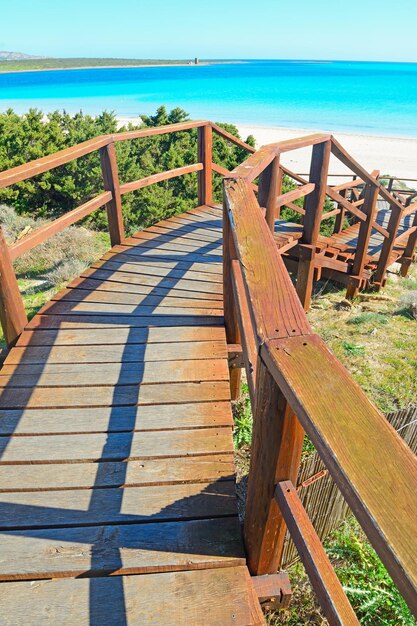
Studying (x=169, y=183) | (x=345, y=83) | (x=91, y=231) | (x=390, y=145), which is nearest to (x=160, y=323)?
(x=91, y=231)

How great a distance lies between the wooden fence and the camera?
2641 mm

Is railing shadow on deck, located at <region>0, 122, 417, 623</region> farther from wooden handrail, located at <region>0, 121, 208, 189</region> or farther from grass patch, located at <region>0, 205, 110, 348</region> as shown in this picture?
grass patch, located at <region>0, 205, 110, 348</region>

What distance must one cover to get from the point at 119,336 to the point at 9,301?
2.60 ft

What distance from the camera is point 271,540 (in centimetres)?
155

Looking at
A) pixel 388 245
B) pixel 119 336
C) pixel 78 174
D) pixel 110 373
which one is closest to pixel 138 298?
pixel 119 336

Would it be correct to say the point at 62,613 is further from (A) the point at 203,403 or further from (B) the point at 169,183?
(B) the point at 169,183

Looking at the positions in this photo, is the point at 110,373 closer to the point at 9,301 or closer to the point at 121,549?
the point at 9,301

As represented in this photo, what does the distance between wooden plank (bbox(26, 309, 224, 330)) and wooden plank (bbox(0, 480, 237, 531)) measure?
1488 millimetres

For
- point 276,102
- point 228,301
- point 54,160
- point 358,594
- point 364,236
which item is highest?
point 54,160

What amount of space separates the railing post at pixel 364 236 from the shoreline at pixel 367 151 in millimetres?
22832

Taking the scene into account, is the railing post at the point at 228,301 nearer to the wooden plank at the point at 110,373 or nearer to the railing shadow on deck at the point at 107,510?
the wooden plank at the point at 110,373

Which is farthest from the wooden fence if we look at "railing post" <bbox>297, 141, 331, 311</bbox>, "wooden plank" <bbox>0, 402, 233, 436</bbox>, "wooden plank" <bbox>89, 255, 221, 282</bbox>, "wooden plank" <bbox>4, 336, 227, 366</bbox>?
"railing post" <bbox>297, 141, 331, 311</bbox>

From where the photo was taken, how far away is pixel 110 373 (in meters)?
2.77

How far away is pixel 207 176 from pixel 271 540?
5.21 meters
